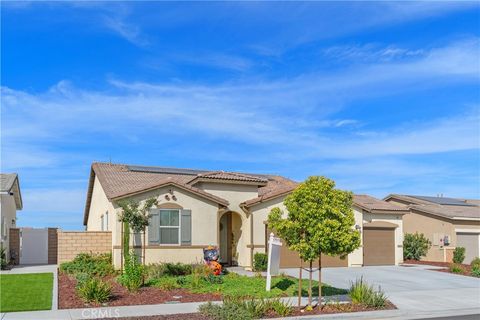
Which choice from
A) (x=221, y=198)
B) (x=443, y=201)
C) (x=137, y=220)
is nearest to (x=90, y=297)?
(x=137, y=220)

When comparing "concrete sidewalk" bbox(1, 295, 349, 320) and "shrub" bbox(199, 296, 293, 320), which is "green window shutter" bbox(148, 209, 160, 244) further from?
"shrub" bbox(199, 296, 293, 320)

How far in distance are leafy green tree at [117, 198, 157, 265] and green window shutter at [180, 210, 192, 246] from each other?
85.8 inches

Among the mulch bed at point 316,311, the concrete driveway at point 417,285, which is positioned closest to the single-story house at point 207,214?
the concrete driveway at point 417,285

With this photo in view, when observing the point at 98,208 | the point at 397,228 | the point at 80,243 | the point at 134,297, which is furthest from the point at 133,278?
the point at 397,228

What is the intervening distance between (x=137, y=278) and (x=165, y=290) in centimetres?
101

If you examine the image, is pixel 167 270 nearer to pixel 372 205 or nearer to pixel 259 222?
pixel 259 222

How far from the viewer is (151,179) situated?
27.9m

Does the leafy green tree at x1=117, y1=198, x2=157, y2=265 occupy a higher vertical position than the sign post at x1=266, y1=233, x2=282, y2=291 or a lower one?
higher

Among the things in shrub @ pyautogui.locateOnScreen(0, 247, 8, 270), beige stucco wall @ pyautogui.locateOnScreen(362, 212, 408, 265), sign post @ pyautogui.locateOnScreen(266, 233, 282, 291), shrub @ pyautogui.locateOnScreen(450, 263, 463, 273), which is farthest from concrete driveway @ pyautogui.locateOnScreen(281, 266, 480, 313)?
shrub @ pyautogui.locateOnScreen(0, 247, 8, 270)

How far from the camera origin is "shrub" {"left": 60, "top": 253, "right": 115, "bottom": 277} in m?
22.0

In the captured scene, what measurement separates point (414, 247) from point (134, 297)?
22650mm

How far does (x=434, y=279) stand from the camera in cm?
2389

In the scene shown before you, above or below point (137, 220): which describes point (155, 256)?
below

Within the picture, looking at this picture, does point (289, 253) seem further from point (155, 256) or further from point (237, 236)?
point (155, 256)
